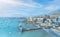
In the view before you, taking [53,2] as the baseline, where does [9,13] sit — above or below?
below

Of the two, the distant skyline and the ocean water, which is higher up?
the distant skyline

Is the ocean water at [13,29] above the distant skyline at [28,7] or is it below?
below

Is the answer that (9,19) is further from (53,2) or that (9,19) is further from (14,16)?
(53,2)

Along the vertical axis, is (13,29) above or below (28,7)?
below

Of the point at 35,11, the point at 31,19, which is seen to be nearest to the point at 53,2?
the point at 35,11

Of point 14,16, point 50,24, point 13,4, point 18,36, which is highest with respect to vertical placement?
point 13,4

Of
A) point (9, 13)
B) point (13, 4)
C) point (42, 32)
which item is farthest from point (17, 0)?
point (42, 32)
